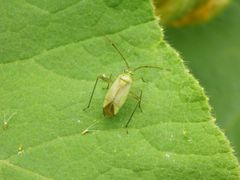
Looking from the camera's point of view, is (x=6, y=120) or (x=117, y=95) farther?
(x=117, y=95)

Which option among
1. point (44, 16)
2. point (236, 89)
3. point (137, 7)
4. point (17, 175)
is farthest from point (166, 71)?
point (236, 89)

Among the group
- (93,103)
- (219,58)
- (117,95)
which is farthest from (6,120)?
(219,58)

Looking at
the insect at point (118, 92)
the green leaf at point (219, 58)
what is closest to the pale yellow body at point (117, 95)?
the insect at point (118, 92)

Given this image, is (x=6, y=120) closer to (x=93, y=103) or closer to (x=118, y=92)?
(x=93, y=103)

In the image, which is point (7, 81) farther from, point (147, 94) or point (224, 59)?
point (224, 59)

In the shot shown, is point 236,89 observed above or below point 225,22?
below

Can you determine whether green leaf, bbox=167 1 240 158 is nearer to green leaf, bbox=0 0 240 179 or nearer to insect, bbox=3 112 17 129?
green leaf, bbox=0 0 240 179
